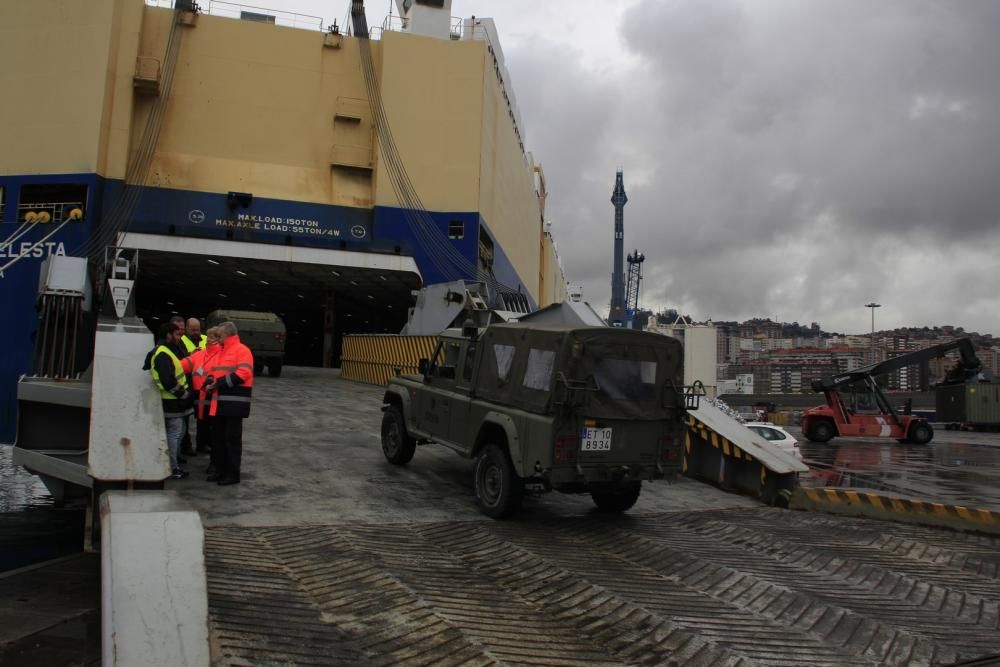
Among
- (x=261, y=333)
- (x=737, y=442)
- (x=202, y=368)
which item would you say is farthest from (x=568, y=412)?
(x=261, y=333)

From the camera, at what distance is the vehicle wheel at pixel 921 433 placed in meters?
22.6

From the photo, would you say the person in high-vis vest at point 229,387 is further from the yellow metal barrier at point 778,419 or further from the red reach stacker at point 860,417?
the yellow metal barrier at point 778,419

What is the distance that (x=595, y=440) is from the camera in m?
6.62

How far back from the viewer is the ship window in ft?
88.9

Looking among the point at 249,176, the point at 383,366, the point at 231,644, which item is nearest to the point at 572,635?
the point at 231,644

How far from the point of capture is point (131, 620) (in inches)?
132

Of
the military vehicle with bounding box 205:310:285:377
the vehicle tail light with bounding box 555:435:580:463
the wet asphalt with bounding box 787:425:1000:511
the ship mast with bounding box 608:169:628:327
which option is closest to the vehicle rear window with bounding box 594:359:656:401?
the vehicle tail light with bounding box 555:435:580:463

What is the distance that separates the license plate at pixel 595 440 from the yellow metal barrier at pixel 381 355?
11982 millimetres

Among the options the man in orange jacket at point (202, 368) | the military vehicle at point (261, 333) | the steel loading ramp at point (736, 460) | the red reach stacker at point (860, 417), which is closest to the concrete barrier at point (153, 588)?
the man in orange jacket at point (202, 368)

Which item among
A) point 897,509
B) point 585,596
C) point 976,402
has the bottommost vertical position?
point 585,596

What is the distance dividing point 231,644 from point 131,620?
2.37 ft

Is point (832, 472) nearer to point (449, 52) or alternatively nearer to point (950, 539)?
point (950, 539)

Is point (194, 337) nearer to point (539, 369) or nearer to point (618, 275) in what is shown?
point (539, 369)

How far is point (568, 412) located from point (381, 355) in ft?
53.8
